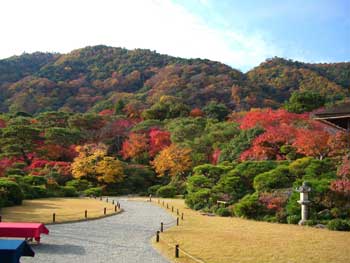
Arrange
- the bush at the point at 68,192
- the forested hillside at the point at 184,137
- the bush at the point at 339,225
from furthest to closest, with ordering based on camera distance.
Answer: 1. the bush at the point at 68,192
2. the forested hillside at the point at 184,137
3. the bush at the point at 339,225

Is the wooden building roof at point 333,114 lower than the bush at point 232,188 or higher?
higher

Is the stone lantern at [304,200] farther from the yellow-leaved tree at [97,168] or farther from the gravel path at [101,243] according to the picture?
the yellow-leaved tree at [97,168]

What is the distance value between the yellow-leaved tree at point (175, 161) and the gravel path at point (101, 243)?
18.9m

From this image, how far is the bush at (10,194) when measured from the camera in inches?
861

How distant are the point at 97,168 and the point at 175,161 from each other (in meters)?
7.34

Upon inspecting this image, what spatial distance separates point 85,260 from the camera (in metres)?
9.80

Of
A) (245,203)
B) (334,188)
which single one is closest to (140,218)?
(245,203)

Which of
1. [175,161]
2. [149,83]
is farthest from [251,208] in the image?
[149,83]

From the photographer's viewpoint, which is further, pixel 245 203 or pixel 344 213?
pixel 245 203

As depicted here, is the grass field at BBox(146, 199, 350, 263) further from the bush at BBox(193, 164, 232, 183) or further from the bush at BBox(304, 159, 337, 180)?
the bush at BBox(193, 164, 232, 183)

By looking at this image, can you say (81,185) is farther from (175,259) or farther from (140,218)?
(175,259)

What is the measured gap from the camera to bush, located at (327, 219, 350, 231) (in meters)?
15.8

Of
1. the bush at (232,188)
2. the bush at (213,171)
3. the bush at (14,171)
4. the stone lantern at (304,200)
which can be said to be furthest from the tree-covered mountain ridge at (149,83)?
the stone lantern at (304,200)

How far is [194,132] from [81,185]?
13.4m
